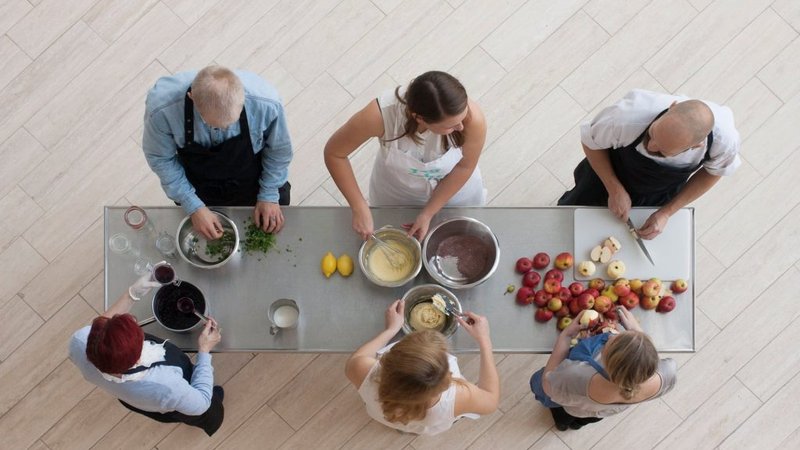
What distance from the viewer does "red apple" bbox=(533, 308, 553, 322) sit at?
222 centimetres

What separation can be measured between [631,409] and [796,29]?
2038mm

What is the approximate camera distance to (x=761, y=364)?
3.06m

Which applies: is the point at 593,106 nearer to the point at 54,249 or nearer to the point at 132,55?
the point at 132,55

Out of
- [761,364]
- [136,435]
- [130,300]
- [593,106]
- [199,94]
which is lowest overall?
[761,364]

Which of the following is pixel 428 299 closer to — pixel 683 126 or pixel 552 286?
pixel 552 286

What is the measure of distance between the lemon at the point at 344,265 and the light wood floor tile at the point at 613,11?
6.38 ft

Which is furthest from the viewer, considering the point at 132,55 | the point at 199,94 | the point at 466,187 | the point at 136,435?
the point at 132,55

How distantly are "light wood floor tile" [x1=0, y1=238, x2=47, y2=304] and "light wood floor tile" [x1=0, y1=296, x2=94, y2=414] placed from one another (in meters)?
0.22

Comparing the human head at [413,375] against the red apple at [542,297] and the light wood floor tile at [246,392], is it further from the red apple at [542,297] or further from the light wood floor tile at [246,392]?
the light wood floor tile at [246,392]

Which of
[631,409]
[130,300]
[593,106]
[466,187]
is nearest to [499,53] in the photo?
[593,106]

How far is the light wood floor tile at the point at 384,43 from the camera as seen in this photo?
10.8 ft

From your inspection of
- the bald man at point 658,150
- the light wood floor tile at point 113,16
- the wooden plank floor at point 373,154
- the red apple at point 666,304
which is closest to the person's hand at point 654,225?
the bald man at point 658,150

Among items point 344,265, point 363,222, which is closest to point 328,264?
point 344,265

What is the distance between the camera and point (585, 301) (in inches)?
86.4
